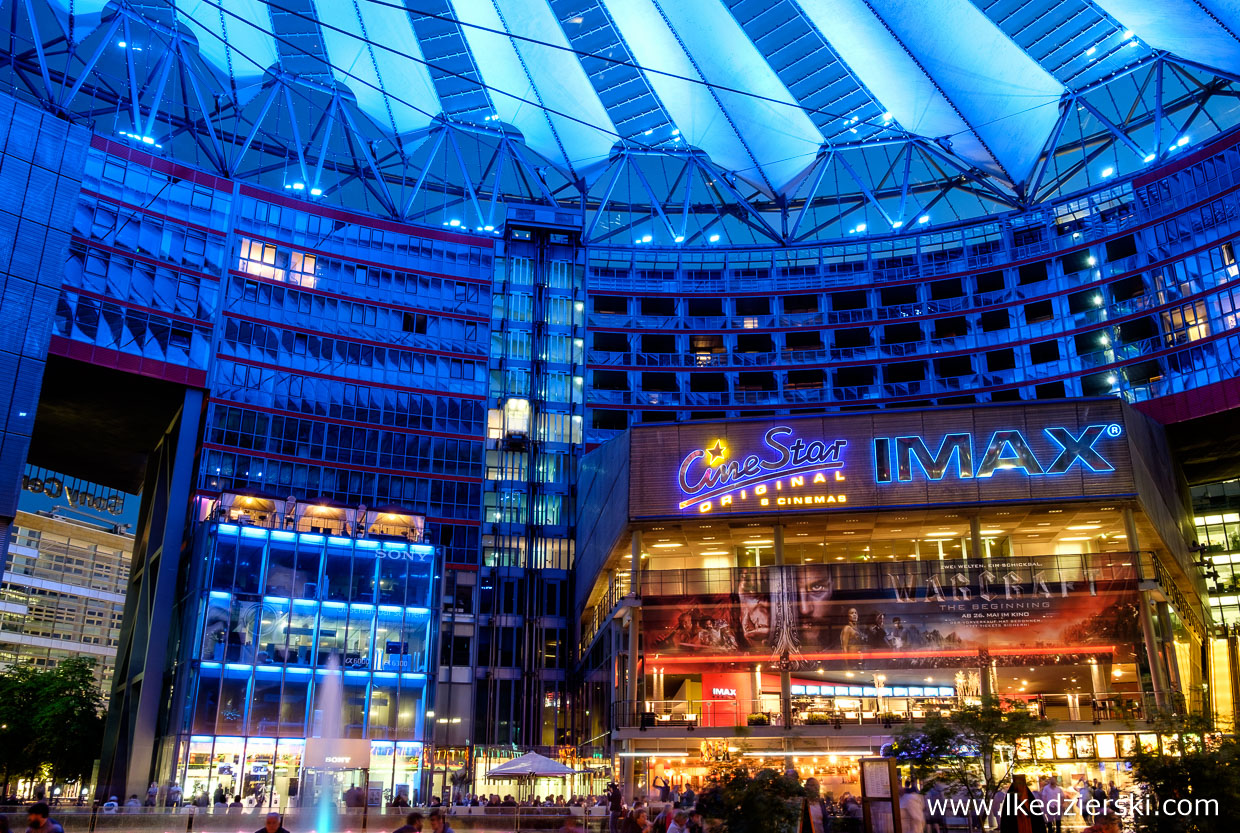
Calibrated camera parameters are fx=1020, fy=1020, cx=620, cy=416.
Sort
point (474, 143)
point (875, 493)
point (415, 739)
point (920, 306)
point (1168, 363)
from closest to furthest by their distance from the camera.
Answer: point (875, 493), point (415, 739), point (1168, 363), point (920, 306), point (474, 143)

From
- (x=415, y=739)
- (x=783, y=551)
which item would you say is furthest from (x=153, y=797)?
(x=783, y=551)

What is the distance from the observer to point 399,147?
8556 centimetres

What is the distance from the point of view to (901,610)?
45625 millimetres

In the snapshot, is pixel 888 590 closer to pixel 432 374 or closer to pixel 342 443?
pixel 342 443

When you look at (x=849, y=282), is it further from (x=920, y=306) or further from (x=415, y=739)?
(x=415, y=739)

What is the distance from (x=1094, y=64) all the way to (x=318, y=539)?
5919cm

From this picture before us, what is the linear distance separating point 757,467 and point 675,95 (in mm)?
38312

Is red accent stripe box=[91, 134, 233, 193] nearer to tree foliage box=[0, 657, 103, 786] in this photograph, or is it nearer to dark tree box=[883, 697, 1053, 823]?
tree foliage box=[0, 657, 103, 786]

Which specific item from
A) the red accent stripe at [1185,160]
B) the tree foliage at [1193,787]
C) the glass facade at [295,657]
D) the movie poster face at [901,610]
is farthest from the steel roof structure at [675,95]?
the tree foliage at [1193,787]

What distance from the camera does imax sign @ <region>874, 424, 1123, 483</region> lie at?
44.7 metres

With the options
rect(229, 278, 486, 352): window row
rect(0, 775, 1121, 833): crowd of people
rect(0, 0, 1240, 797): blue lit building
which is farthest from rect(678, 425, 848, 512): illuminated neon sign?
rect(229, 278, 486, 352): window row

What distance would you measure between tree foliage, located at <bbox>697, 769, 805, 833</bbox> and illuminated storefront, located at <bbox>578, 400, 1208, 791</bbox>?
75.0 feet

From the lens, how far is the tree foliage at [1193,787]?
741 inches

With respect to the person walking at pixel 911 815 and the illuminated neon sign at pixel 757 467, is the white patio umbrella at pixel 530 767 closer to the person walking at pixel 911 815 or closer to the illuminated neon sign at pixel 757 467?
the illuminated neon sign at pixel 757 467
